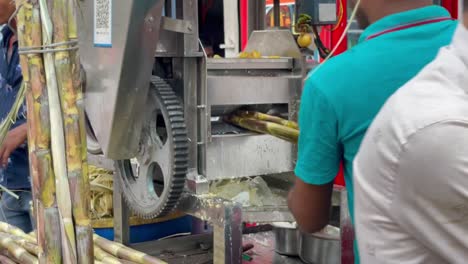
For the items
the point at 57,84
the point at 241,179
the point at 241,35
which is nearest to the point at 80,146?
the point at 57,84

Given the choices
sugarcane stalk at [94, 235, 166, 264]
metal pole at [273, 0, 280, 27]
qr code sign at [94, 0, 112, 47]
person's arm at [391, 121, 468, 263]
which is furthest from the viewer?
metal pole at [273, 0, 280, 27]

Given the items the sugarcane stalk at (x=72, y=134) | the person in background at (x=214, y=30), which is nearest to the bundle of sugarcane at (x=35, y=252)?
the sugarcane stalk at (x=72, y=134)

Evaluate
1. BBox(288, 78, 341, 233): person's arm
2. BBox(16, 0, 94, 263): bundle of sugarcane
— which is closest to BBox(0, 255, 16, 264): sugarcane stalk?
BBox(16, 0, 94, 263): bundle of sugarcane

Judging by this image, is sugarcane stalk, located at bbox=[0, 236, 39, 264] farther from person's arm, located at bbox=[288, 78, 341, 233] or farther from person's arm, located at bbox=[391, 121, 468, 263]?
person's arm, located at bbox=[391, 121, 468, 263]

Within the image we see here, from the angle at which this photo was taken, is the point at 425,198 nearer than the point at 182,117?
Yes

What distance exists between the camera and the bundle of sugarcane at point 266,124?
71.5 inches

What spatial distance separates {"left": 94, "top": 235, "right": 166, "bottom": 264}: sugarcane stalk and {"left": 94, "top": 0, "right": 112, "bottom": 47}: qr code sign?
610 mm

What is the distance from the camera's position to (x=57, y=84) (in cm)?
129

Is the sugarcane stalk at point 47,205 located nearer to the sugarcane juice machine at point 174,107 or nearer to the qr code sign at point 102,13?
the sugarcane juice machine at point 174,107

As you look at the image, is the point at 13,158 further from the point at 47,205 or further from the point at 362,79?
the point at 362,79

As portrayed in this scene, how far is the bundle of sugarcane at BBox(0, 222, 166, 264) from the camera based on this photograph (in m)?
1.75

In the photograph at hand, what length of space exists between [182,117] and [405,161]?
4.04ft

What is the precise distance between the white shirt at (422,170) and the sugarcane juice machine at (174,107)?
1.03 meters

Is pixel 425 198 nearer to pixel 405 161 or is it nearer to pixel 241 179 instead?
pixel 405 161
